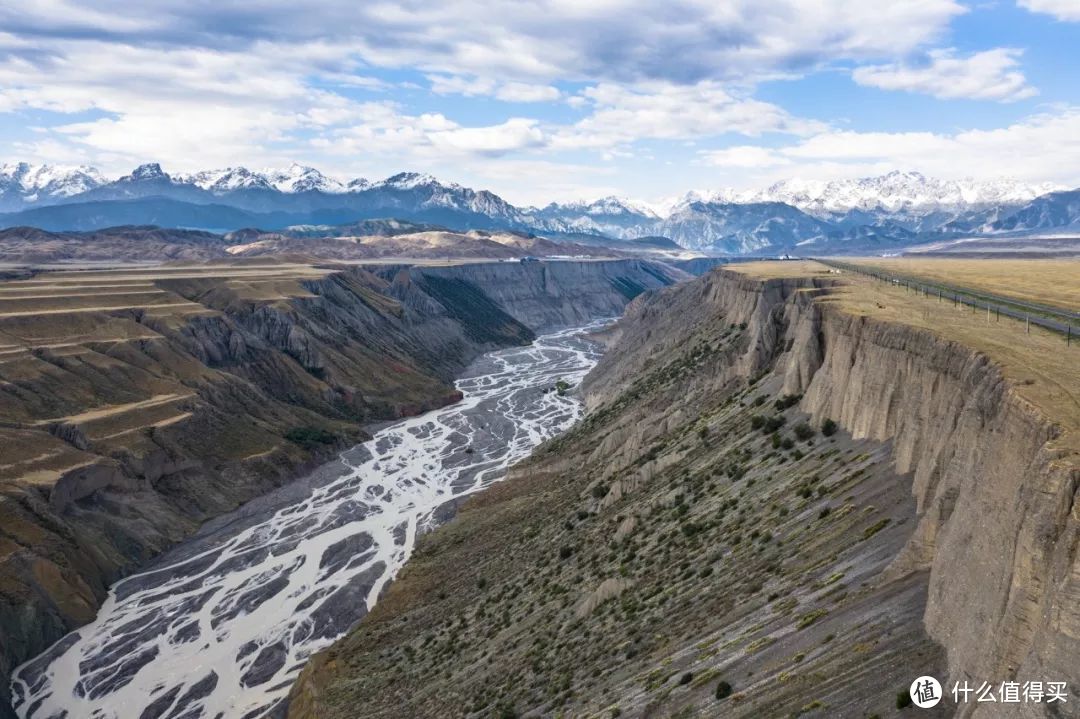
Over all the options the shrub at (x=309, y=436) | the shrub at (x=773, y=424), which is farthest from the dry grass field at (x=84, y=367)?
the shrub at (x=773, y=424)

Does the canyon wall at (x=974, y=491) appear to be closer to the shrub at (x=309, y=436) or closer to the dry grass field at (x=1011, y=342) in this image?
the dry grass field at (x=1011, y=342)

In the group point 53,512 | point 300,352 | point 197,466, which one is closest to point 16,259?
point 300,352

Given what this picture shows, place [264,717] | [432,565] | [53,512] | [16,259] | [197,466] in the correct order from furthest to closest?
[16,259], [197,466], [53,512], [432,565], [264,717]

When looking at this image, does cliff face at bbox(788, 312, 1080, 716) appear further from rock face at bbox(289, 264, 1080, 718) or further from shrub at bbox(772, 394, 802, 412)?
shrub at bbox(772, 394, 802, 412)

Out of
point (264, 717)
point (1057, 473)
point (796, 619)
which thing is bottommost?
point (264, 717)

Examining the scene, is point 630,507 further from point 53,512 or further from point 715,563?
point 53,512

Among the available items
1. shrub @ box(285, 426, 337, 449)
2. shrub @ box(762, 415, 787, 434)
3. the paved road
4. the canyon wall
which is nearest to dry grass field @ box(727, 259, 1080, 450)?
the canyon wall
